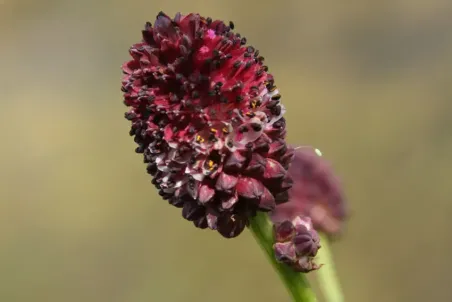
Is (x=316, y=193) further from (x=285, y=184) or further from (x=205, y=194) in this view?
(x=205, y=194)

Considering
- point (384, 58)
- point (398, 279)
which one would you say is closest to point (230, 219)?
point (398, 279)

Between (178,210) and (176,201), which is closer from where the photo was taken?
(176,201)

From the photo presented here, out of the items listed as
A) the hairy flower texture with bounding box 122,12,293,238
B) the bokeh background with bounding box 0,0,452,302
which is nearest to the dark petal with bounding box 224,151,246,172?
the hairy flower texture with bounding box 122,12,293,238

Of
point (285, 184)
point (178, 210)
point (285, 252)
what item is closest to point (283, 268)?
point (285, 252)

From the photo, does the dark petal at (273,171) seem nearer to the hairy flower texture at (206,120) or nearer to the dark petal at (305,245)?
the hairy flower texture at (206,120)

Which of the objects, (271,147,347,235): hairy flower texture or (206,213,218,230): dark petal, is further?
(271,147,347,235): hairy flower texture

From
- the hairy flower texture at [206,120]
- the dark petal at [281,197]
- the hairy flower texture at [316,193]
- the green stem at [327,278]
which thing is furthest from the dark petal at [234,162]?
the green stem at [327,278]

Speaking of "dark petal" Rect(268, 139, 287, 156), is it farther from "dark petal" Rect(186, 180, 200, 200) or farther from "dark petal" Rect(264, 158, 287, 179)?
"dark petal" Rect(186, 180, 200, 200)
